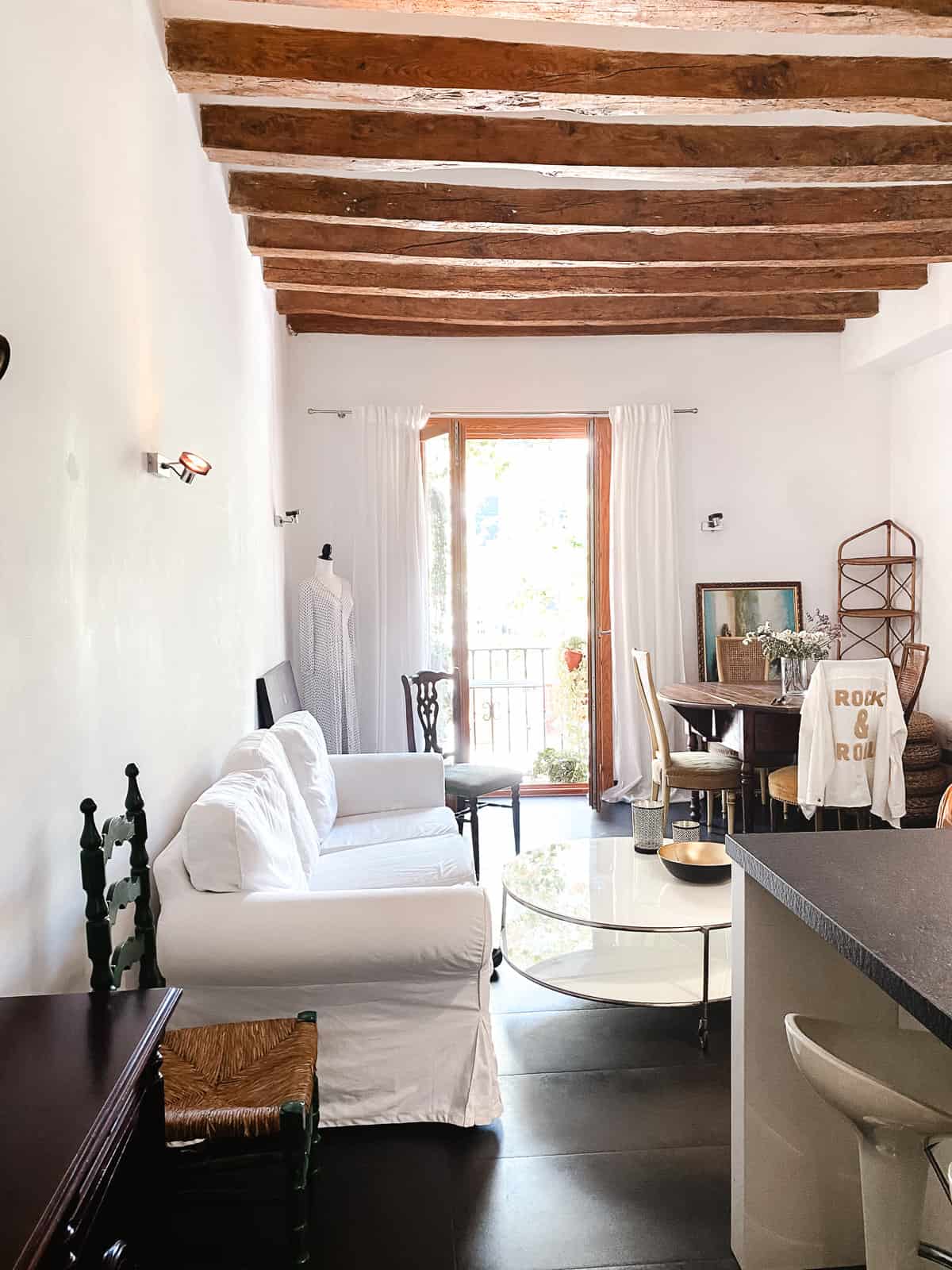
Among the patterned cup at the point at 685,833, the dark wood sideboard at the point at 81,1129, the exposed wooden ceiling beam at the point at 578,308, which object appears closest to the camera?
the dark wood sideboard at the point at 81,1129

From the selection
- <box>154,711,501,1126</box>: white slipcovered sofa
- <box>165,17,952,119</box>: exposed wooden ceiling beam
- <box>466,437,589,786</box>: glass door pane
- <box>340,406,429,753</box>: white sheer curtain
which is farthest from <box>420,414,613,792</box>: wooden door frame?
<box>154,711,501,1126</box>: white slipcovered sofa

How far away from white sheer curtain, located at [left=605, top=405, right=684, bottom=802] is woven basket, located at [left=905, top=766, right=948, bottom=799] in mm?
1492

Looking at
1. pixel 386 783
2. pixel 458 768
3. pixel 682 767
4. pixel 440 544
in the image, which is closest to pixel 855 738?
pixel 682 767

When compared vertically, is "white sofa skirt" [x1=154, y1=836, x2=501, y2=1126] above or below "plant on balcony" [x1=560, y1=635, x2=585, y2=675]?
below

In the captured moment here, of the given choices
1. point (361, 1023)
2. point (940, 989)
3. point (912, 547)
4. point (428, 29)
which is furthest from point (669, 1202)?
point (912, 547)

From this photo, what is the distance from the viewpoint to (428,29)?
3.15 m

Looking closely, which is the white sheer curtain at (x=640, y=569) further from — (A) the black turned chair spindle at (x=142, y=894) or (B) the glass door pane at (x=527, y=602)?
(A) the black turned chair spindle at (x=142, y=894)

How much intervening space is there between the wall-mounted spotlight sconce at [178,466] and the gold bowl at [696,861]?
2.00 meters

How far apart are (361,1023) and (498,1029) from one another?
2.60 ft

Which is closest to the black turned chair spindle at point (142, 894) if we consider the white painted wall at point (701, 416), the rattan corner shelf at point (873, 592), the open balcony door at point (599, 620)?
the white painted wall at point (701, 416)

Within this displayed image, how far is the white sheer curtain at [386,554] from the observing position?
234 inches

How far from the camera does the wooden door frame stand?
6.11 meters

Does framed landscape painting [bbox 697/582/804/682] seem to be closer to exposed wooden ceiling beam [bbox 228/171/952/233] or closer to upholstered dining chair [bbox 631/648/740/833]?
upholstered dining chair [bbox 631/648/740/833]

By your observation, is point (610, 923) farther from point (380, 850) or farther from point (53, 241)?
point (53, 241)
